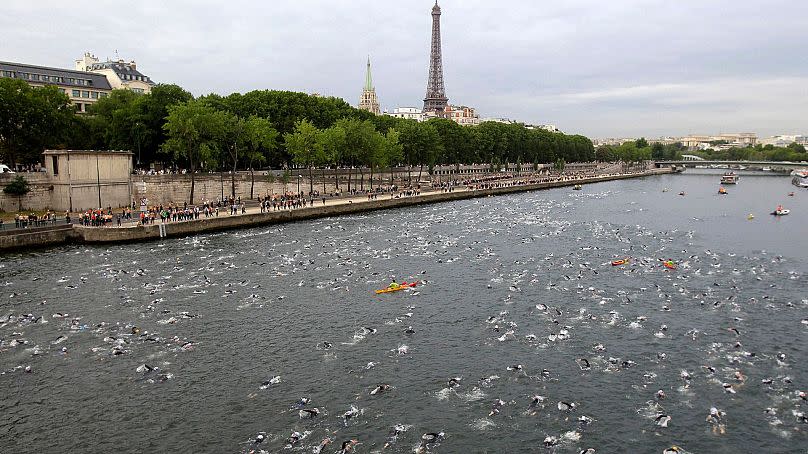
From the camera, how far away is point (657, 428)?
24.0m

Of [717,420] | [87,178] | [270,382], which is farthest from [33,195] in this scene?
[717,420]

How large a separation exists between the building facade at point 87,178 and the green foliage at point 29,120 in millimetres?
16166

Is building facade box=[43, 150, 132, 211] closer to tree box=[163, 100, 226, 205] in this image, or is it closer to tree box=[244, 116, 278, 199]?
tree box=[163, 100, 226, 205]

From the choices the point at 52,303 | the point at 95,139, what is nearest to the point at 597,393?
the point at 52,303

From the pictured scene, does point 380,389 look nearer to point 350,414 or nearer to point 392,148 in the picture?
point 350,414

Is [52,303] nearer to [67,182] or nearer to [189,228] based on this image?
[189,228]

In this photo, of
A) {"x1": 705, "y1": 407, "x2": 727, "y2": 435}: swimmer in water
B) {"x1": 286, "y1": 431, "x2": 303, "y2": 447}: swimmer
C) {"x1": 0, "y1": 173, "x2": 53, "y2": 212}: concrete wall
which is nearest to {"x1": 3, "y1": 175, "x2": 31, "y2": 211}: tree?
{"x1": 0, "y1": 173, "x2": 53, "y2": 212}: concrete wall

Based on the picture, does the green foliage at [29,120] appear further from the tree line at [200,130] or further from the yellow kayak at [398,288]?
the yellow kayak at [398,288]

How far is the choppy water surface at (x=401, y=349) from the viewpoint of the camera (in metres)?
23.9

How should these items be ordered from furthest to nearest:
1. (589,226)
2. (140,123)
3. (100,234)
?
(140,123) → (589,226) → (100,234)

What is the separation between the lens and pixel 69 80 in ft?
432

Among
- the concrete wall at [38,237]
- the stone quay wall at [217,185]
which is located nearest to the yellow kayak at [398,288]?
the concrete wall at [38,237]

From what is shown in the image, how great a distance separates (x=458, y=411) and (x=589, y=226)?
62.4 m

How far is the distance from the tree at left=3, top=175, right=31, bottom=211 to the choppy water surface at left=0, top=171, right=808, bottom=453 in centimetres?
1917
